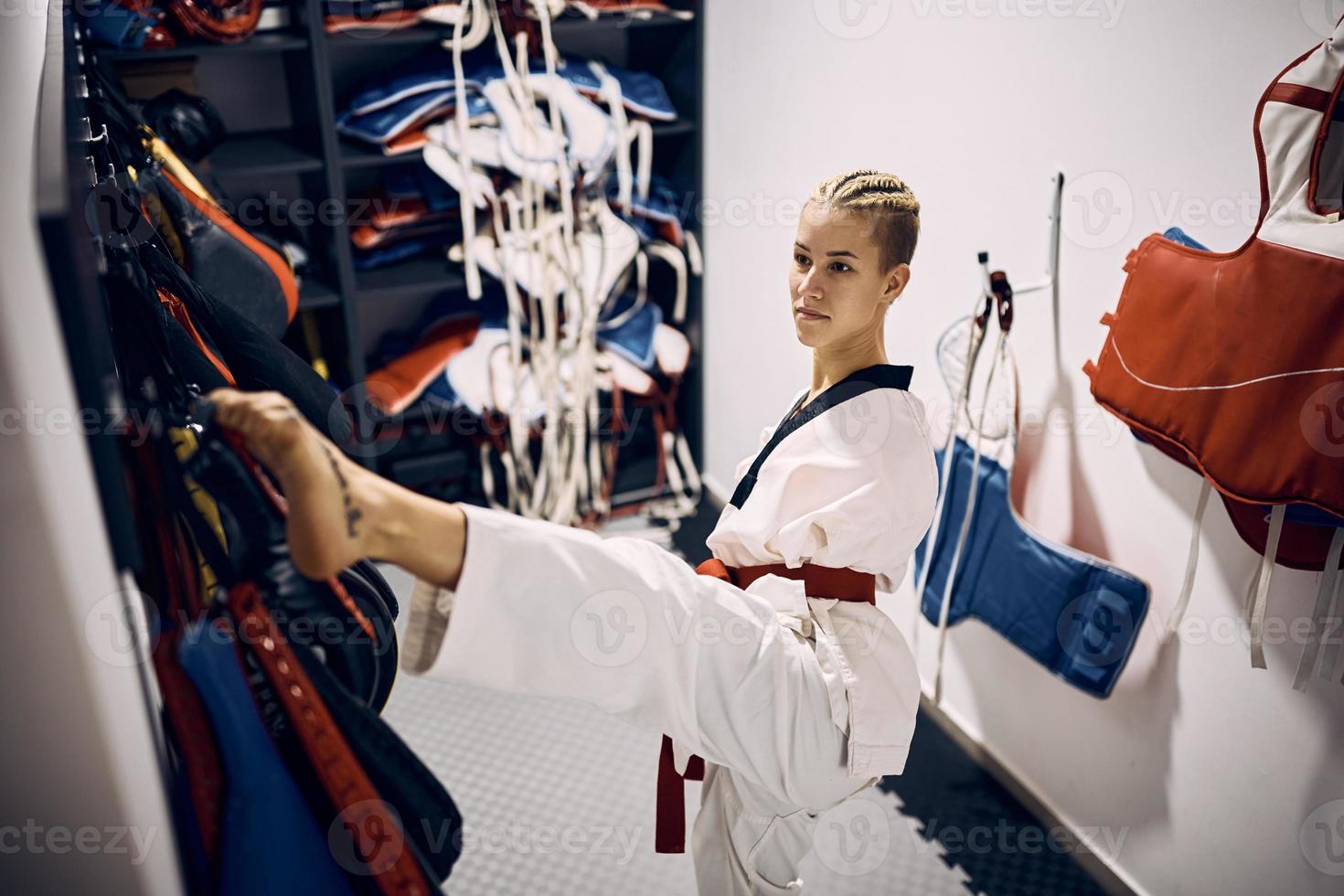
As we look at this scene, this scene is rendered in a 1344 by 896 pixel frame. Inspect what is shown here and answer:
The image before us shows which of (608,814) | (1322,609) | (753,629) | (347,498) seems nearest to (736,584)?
(753,629)

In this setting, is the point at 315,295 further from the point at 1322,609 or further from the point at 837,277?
the point at 1322,609

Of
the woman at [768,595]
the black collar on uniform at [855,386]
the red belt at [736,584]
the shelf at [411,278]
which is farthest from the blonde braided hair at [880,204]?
the shelf at [411,278]

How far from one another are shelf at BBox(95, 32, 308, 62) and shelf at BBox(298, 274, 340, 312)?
58 centimetres

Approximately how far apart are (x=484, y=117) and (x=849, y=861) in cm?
195

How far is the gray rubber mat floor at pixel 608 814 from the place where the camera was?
5.93 ft

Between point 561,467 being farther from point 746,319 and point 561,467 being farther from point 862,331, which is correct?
point 862,331

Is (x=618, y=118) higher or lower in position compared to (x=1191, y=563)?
higher

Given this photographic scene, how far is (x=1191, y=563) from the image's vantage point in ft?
4.83

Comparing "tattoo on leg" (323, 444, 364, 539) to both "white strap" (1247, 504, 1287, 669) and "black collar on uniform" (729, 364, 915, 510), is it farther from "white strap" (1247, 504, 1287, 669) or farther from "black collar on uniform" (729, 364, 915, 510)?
"white strap" (1247, 504, 1287, 669)

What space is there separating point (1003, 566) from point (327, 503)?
1.34m

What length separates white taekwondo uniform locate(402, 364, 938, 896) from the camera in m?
0.87

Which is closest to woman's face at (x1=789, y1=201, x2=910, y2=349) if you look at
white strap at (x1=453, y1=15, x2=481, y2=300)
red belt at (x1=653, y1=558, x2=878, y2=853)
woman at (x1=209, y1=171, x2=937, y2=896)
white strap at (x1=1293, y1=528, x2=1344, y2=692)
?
woman at (x1=209, y1=171, x2=937, y2=896)

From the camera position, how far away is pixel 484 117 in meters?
2.54

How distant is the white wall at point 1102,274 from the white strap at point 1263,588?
40mm
